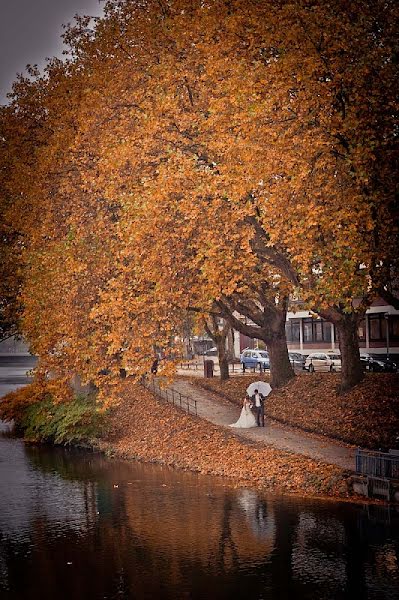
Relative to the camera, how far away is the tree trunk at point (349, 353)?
35.7 metres

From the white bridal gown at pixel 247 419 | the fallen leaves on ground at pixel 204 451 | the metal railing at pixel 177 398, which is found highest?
A: the metal railing at pixel 177 398

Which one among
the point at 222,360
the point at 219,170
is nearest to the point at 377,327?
the point at 222,360

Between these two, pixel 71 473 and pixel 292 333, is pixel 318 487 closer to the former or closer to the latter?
pixel 71 473

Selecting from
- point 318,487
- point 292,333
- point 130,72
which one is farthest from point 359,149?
point 292,333

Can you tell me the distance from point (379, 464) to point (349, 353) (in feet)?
44.7

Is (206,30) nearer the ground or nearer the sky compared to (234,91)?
nearer the sky

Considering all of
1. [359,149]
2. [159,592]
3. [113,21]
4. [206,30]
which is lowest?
[159,592]

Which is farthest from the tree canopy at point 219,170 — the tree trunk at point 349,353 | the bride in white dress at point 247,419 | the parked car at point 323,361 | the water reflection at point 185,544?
the parked car at point 323,361

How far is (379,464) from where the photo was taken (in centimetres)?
2330

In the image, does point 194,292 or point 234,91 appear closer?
point 234,91

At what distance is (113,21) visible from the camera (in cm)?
3438

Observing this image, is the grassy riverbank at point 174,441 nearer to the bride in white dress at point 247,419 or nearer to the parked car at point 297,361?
the bride in white dress at point 247,419

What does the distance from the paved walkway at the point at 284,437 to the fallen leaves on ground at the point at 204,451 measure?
64 centimetres

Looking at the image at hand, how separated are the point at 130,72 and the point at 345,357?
15066mm
